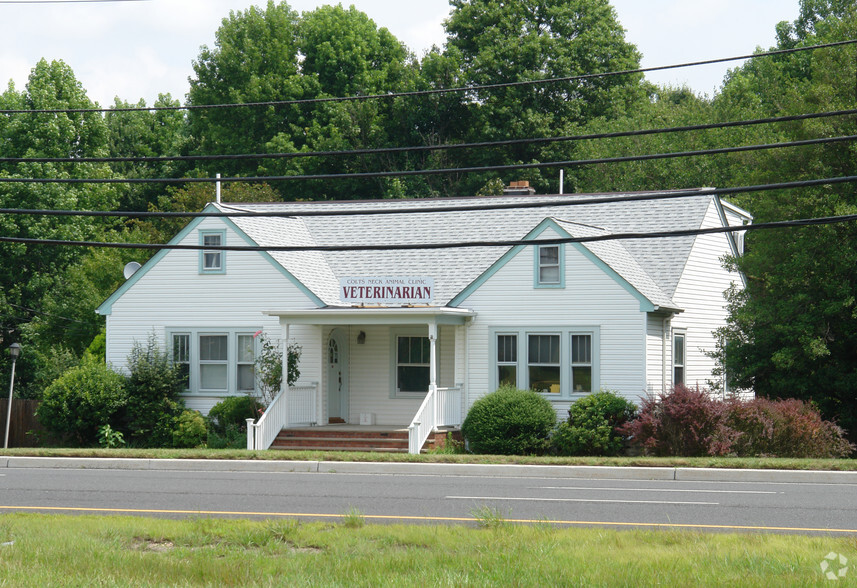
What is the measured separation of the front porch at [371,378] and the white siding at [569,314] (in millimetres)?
533

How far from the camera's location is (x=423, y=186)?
4747cm

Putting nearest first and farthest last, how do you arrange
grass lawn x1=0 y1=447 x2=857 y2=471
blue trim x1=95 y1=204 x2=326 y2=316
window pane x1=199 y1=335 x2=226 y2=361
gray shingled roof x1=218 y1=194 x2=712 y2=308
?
1. grass lawn x1=0 y1=447 x2=857 y2=471
2. blue trim x1=95 y1=204 x2=326 y2=316
3. gray shingled roof x1=218 y1=194 x2=712 y2=308
4. window pane x1=199 y1=335 x2=226 y2=361

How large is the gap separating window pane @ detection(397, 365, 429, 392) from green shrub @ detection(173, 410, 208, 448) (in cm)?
524

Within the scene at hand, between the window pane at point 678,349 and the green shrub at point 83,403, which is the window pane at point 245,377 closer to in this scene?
the green shrub at point 83,403

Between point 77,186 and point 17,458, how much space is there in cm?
2551

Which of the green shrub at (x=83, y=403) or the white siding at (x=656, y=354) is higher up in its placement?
the white siding at (x=656, y=354)

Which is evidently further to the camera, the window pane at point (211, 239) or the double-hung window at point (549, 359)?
the window pane at point (211, 239)

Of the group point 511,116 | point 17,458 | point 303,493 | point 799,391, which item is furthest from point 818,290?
point 511,116

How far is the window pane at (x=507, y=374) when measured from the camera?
84.2ft

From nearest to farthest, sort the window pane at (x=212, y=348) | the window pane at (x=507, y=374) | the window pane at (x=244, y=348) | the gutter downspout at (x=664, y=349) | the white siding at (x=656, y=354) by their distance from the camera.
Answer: the white siding at (x=656, y=354) → the gutter downspout at (x=664, y=349) → the window pane at (x=507, y=374) → the window pane at (x=244, y=348) → the window pane at (x=212, y=348)

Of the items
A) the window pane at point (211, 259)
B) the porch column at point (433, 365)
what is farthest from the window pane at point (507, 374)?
the window pane at point (211, 259)

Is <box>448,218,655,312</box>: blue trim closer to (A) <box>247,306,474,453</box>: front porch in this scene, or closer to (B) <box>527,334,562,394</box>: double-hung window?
(A) <box>247,306,474,453</box>: front porch

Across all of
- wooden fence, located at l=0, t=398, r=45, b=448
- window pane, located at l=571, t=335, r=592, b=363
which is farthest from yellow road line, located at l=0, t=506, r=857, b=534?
wooden fence, located at l=0, t=398, r=45, b=448

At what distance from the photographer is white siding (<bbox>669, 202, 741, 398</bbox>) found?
27406 mm
